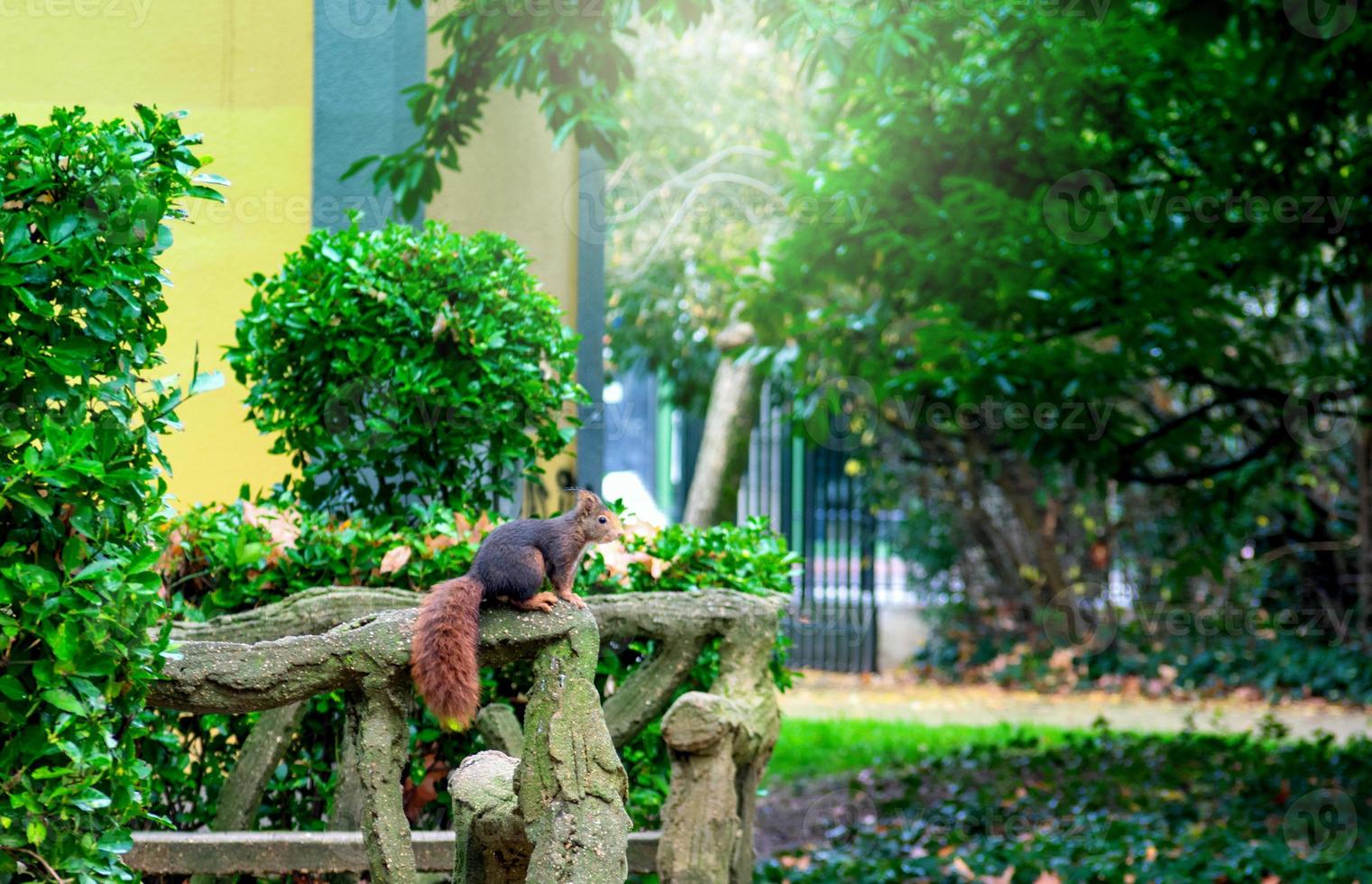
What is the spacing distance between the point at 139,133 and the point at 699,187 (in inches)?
488

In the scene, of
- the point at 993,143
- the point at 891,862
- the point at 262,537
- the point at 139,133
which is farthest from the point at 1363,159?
the point at 139,133

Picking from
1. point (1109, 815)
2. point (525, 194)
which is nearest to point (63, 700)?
point (525, 194)

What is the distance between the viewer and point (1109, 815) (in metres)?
7.71

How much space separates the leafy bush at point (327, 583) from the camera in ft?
12.2

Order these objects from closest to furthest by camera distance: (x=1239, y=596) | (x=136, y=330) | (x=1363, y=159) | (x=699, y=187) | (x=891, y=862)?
(x=136, y=330) < (x=891, y=862) < (x=1363, y=159) < (x=1239, y=596) < (x=699, y=187)

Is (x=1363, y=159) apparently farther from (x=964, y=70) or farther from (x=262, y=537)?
(x=262, y=537)

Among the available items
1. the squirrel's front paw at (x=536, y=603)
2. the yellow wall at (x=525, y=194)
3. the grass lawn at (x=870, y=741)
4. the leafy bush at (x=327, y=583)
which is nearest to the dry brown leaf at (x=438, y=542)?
→ the leafy bush at (x=327, y=583)

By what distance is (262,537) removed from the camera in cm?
381

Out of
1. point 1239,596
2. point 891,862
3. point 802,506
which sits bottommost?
point 891,862

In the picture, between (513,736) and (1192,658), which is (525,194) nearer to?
(513,736)

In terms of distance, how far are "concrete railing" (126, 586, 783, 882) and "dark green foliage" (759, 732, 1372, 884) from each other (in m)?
3.00

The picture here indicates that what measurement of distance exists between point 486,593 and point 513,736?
1.21 m

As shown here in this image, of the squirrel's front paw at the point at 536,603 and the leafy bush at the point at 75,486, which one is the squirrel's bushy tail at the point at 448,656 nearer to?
the squirrel's front paw at the point at 536,603

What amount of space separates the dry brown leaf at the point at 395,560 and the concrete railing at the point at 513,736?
32 centimetres
